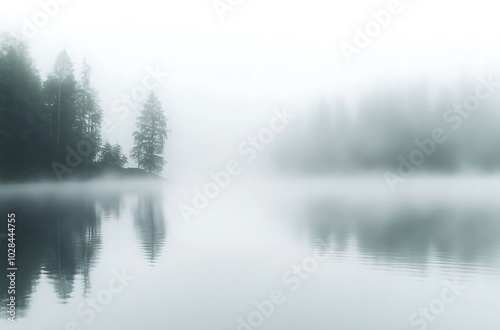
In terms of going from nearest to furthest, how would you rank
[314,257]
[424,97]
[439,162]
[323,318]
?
1. [323,318]
2. [314,257]
3. [439,162]
4. [424,97]

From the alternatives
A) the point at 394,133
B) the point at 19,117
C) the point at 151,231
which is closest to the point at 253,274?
the point at 151,231

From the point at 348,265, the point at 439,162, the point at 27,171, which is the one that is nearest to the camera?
the point at 348,265

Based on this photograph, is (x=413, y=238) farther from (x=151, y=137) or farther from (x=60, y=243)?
(x=151, y=137)

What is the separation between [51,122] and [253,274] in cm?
5469

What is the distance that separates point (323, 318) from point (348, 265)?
6.15 meters

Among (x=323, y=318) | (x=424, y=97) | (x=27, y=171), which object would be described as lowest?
(x=323, y=318)

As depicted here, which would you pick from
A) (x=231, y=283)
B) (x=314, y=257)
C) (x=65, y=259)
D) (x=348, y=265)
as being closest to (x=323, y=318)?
(x=231, y=283)

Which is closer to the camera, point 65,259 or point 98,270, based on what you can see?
point 98,270

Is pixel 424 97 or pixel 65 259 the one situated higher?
pixel 424 97

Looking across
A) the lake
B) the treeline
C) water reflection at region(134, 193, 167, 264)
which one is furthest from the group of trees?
the treeline

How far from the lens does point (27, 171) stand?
191 feet

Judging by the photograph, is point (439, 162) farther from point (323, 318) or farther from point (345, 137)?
point (323, 318)

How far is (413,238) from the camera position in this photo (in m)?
23.6

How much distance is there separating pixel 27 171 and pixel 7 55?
37.3 feet
